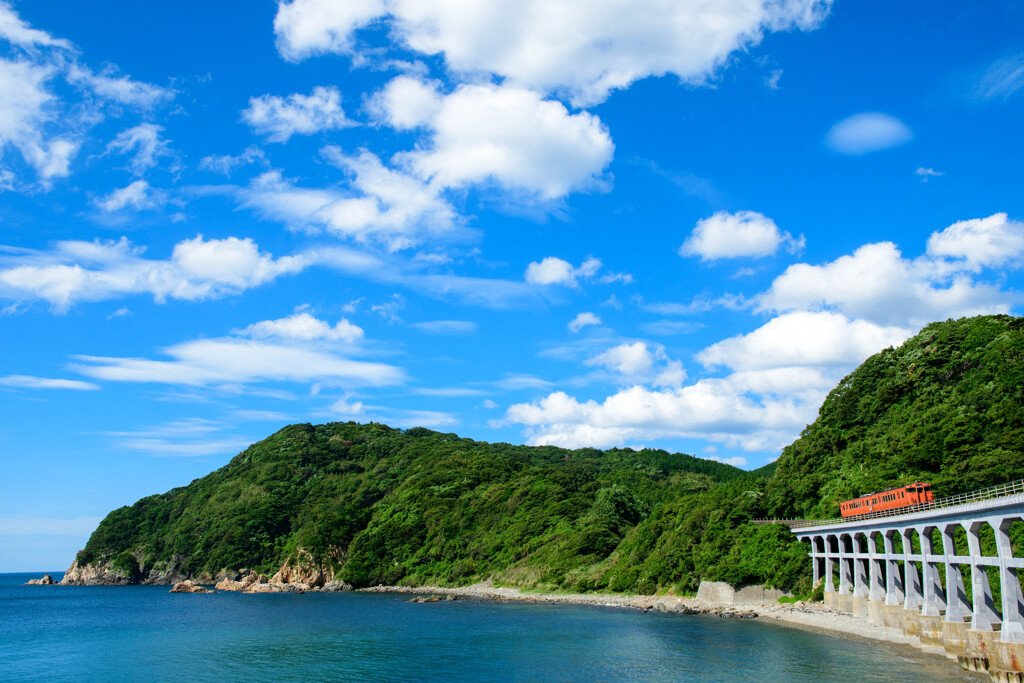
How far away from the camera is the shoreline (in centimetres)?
3759

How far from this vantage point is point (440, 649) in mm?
47094

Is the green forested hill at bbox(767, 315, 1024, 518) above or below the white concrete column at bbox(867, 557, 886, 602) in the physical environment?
above

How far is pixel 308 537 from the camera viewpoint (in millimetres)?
126625

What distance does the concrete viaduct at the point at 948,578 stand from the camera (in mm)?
28297

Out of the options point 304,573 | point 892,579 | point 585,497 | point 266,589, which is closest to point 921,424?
point 892,579

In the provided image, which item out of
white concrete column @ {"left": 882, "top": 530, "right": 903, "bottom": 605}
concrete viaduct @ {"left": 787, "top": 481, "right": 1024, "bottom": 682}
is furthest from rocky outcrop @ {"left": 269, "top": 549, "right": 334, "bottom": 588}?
white concrete column @ {"left": 882, "top": 530, "right": 903, "bottom": 605}

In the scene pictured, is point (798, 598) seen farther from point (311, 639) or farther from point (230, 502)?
point (230, 502)

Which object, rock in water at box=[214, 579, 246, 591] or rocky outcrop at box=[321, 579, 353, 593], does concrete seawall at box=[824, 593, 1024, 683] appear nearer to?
rocky outcrop at box=[321, 579, 353, 593]

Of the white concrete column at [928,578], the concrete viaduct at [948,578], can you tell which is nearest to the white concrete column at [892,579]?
the concrete viaduct at [948,578]

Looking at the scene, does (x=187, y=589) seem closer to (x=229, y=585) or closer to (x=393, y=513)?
(x=229, y=585)

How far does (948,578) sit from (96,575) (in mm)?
188333

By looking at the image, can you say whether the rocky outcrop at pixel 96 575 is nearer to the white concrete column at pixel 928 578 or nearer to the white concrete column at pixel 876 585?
the white concrete column at pixel 876 585

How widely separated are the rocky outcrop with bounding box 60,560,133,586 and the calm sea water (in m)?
87.1

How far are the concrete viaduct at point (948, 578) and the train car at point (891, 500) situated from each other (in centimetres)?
97
